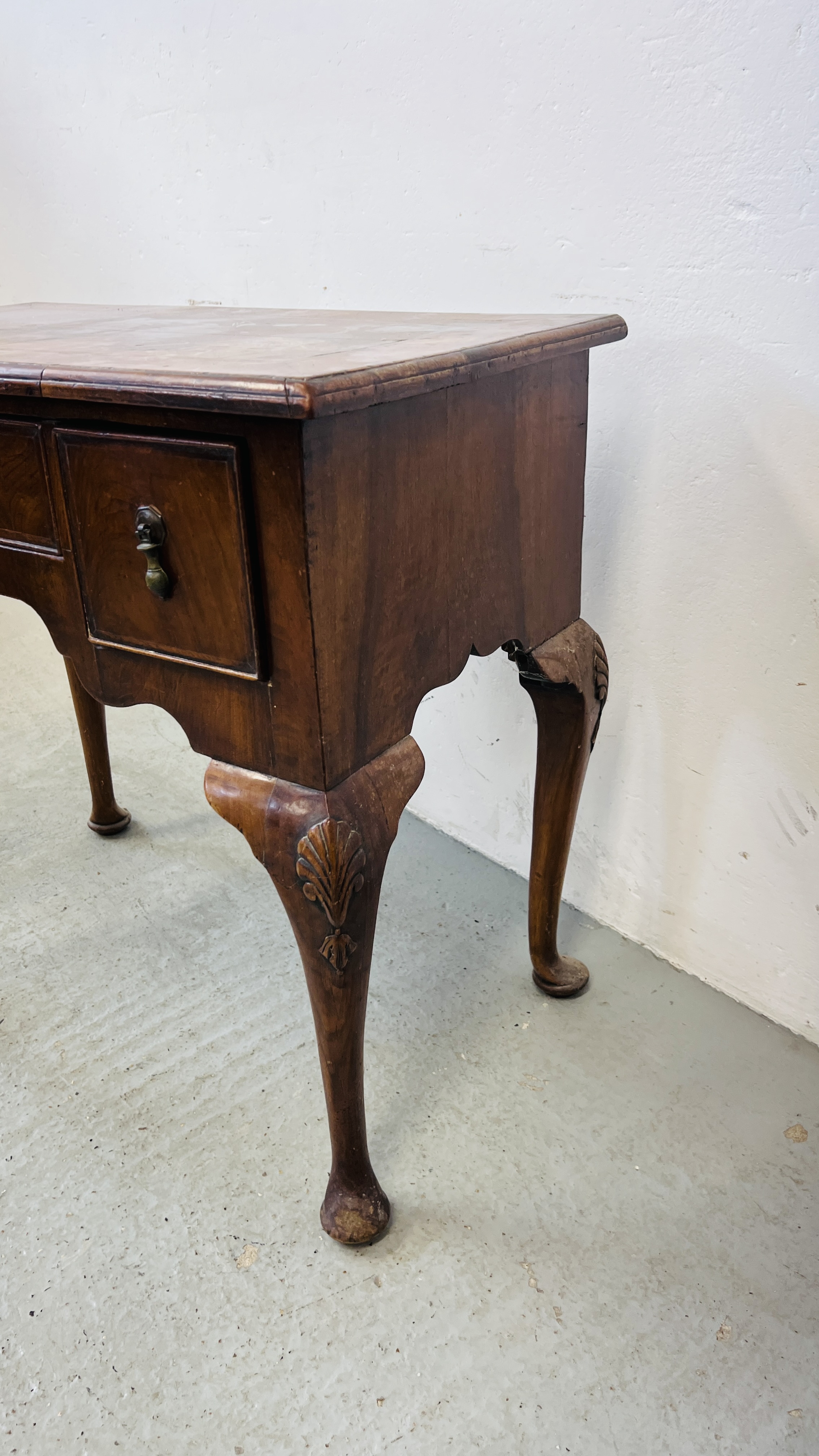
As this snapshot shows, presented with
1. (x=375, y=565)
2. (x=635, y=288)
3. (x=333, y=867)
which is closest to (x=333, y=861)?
(x=333, y=867)

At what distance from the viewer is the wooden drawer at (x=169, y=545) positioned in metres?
0.68

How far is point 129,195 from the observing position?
69.4 inches

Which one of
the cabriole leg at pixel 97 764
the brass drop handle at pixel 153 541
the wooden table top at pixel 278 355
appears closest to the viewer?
the wooden table top at pixel 278 355

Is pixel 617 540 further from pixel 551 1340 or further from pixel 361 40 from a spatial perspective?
pixel 551 1340

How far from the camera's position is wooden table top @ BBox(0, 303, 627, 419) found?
0.61m

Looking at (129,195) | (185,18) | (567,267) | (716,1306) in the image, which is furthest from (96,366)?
(129,195)

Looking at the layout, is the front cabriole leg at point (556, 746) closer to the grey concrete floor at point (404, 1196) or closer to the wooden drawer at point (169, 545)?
the grey concrete floor at point (404, 1196)

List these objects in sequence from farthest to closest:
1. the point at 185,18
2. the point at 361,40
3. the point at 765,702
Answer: the point at 185,18 < the point at 361,40 < the point at 765,702

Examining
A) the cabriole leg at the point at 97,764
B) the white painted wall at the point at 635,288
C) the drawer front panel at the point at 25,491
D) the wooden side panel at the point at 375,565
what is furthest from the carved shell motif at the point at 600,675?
the cabriole leg at the point at 97,764

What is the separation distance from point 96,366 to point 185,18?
1.13 meters

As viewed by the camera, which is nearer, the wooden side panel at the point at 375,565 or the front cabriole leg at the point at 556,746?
the wooden side panel at the point at 375,565

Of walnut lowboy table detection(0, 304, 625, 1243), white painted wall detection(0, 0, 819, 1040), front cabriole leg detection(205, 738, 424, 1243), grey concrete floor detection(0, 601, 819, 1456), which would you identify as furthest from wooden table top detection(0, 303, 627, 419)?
grey concrete floor detection(0, 601, 819, 1456)

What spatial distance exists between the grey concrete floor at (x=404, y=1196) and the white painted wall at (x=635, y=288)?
0.18 metres

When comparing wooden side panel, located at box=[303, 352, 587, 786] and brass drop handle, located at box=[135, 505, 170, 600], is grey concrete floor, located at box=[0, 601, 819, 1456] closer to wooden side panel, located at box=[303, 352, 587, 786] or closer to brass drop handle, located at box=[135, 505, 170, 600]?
wooden side panel, located at box=[303, 352, 587, 786]
